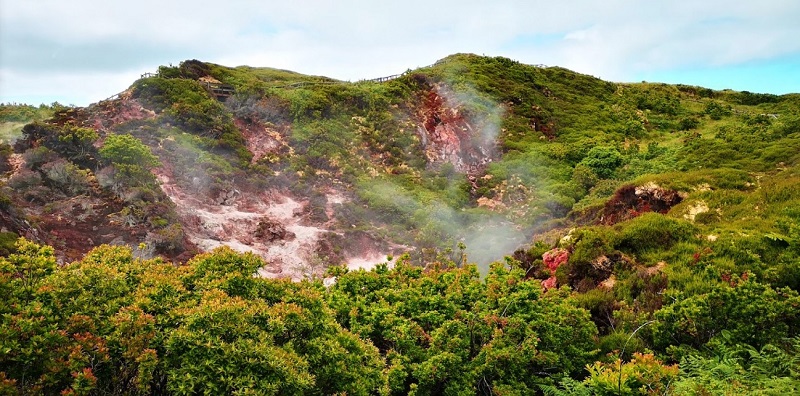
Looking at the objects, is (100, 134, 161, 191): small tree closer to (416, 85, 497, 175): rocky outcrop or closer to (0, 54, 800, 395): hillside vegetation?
(0, 54, 800, 395): hillside vegetation

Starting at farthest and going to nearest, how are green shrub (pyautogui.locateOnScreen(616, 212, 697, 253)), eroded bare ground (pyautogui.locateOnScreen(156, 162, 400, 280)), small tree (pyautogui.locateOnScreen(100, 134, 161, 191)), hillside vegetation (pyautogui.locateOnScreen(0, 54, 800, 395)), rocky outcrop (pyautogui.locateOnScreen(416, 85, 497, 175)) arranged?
1. rocky outcrop (pyautogui.locateOnScreen(416, 85, 497, 175))
2. small tree (pyautogui.locateOnScreen(100, 134, 161, 191))
3. eroded bare ground (pyautogui.locateOnScreen(156, 162, 400, 280))
4. green shrub (pyautogui.locateOnScreen(616, 212, 697, 253))
5. hillside vegetation (pyautogui.locateOnScreen(0, 54, 800, 395))

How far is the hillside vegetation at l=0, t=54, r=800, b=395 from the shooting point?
23.0 feet

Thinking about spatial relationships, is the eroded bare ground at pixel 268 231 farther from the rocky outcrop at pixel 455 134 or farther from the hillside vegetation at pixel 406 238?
the rocky outcrop at pixel 455 134

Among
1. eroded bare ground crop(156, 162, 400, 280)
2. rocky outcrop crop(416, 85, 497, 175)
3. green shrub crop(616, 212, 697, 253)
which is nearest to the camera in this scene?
green shrub crop(616, 212, 697, 253)

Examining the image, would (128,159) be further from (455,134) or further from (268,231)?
(455,134)

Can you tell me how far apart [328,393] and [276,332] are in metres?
1.52

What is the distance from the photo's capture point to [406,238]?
27.3 meters

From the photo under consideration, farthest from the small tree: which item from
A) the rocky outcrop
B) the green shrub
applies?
the green shrub

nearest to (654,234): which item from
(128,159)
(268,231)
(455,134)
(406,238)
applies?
(406,238)

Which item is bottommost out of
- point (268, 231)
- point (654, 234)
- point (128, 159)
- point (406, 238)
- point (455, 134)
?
point (406, 238)

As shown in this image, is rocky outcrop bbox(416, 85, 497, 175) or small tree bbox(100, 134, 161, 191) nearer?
small tree bbox(100, 134, 161, 191)

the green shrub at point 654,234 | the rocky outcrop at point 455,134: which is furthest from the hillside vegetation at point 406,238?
the rocky outcrop at point 455,134

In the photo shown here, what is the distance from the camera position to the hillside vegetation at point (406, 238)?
23.0 ft

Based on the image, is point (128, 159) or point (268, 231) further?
point (128, 159)
